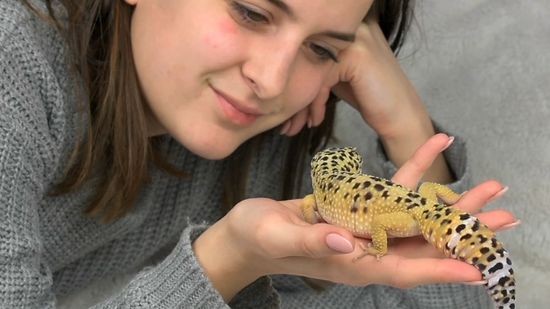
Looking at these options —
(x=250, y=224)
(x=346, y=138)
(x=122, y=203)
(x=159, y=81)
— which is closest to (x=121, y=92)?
(x=159, y=81)

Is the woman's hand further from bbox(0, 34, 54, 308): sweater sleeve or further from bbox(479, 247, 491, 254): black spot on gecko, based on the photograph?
bbox(0, 34, 54, 308): sweater sleeve

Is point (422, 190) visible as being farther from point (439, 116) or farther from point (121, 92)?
→ point (439, 116)

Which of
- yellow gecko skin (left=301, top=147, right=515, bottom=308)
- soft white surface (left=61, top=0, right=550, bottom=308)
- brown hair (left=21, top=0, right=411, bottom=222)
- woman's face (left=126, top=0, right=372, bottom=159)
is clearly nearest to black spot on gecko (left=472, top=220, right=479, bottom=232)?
yellow gecko skin (left=301, top=147, right=515, bottom=308)

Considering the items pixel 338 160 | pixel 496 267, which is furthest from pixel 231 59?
pixel 496 267

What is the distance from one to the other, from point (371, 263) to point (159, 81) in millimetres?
385

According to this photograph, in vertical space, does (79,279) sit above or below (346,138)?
below

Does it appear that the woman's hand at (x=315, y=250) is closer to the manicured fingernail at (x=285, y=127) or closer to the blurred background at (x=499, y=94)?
the manicured fingernail at (x=285, y=127)

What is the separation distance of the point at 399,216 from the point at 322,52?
0.28 metres

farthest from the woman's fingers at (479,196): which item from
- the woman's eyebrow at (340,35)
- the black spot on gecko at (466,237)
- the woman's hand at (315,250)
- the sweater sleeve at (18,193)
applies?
the sweater sleeve at (18,193)

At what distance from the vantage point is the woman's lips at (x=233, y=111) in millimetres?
963

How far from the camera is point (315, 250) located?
0.71 m

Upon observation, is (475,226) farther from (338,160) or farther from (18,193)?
(18,193)

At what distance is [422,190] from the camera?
3.00 ft

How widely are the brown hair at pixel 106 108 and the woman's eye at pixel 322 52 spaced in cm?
24
